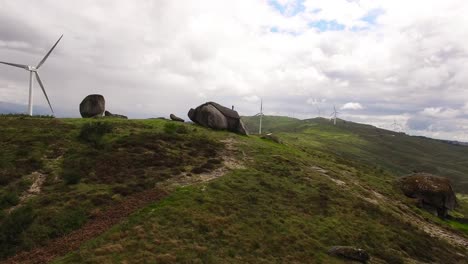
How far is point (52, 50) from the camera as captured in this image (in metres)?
77.2

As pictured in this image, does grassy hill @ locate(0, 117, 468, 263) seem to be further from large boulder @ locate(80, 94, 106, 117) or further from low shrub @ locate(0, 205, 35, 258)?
large boulder @ locate(80, 94, 106, 117)

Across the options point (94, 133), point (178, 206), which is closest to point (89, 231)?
point (178, 206)

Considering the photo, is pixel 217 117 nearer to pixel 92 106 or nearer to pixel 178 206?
pixel 92 106

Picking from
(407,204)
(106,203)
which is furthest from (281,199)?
(407,204)

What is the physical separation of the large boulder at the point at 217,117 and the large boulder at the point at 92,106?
21.4m

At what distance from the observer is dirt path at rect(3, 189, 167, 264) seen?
79.4 feet

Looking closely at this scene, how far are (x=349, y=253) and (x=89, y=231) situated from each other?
74.8 ft

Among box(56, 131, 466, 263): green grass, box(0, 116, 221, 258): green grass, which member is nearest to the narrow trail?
box(0, 116, 221, 258): green grass

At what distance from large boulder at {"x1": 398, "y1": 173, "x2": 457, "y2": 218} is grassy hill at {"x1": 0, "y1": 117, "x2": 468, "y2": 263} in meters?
4.43

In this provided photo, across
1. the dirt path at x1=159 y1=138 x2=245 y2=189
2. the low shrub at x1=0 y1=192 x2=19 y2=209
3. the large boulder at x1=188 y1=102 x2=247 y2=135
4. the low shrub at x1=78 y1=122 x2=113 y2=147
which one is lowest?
the low shrub at x1=0 y1=192 x2=19 y2=209

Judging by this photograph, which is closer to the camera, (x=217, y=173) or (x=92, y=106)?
(x=217, y=173)

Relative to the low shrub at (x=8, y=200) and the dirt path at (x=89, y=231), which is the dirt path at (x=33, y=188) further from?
the dirt path at (x=89, y=231)

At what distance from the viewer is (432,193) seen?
213ft

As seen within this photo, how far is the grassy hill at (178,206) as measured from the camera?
26500 mm
